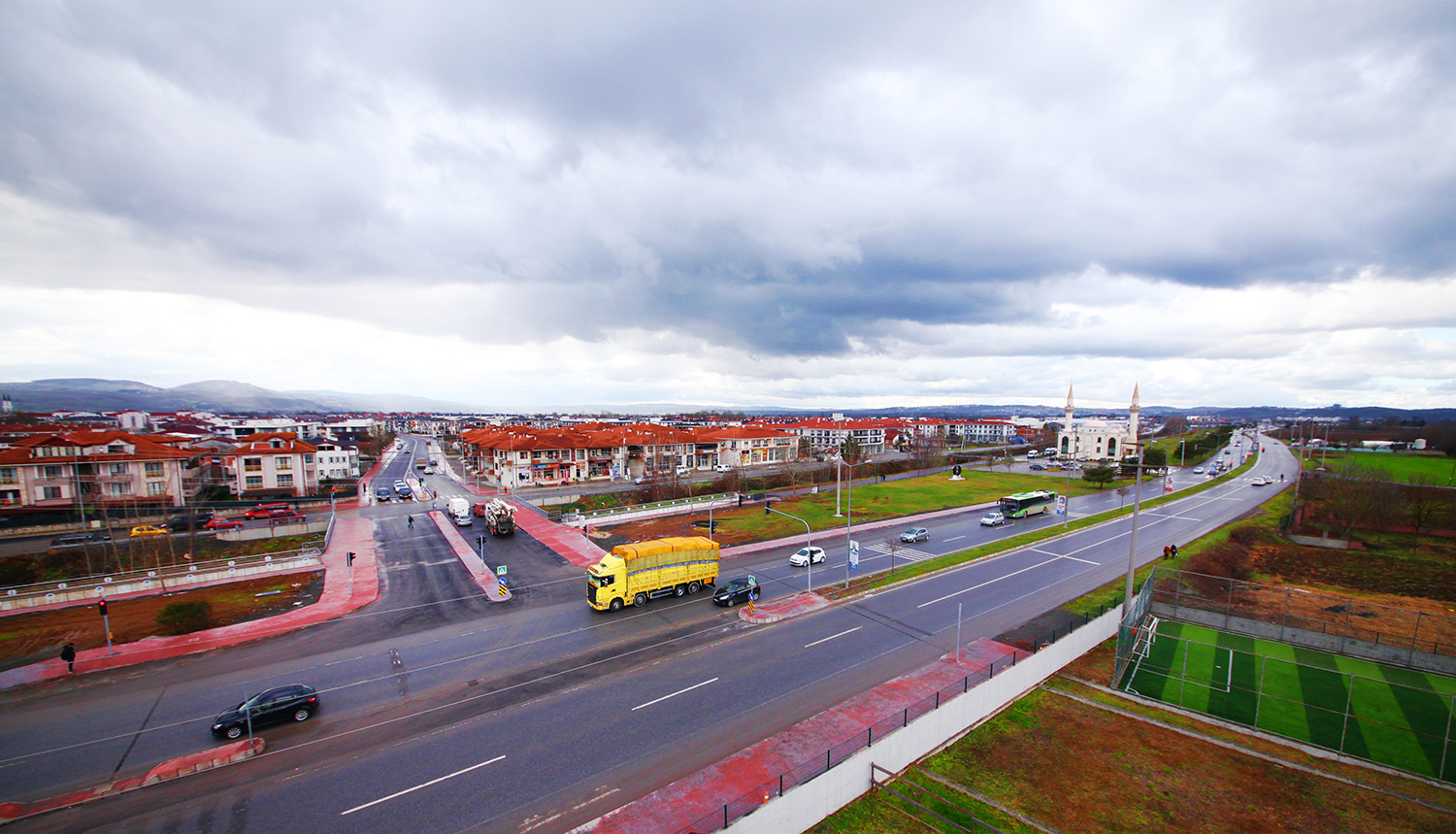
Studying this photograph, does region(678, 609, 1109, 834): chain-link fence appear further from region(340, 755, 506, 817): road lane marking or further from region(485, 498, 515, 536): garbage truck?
region(485, 498, 515, 536): garbage truck

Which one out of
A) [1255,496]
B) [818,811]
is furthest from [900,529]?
[1255,496]

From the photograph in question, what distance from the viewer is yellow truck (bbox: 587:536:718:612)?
28.3 m

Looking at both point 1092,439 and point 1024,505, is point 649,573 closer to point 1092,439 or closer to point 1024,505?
point 1024,505

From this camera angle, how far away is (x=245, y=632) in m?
26.0

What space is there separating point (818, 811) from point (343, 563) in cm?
3830

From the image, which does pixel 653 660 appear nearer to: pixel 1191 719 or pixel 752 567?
pixel 752 567

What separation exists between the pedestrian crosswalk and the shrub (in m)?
40.9

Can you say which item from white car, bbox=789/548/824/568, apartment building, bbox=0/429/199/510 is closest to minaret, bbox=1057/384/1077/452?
white car, bbox=789/548/824/568

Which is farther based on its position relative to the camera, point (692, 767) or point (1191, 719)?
point (1191, 719)

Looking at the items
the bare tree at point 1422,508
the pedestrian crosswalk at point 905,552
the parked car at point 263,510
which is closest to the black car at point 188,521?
the parked car at point 263,510

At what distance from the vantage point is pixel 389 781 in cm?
1525

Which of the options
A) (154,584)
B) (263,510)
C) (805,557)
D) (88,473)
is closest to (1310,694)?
(805,557)

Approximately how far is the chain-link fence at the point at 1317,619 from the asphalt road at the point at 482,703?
5195mm

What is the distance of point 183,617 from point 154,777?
14.3 meters
